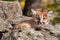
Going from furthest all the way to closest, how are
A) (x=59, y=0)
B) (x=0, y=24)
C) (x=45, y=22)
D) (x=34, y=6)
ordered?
1. (x=59, y=0)
2. (x=34, y=6)
3. (x=45, y=22)
4. (x=0, y=24)

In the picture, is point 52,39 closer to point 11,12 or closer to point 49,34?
point 49,34

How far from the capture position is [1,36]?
228 inches

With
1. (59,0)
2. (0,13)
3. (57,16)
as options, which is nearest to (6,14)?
(0,13)

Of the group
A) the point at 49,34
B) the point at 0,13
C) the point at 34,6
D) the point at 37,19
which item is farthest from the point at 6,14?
the point at 34,6

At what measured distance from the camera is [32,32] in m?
5.60

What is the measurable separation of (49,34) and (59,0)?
15727 millimetres

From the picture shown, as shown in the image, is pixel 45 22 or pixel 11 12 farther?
pixel 11 12

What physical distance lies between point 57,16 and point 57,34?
990 centimetres

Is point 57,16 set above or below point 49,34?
below

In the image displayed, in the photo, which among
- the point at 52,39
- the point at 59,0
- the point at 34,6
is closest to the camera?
the point at 52,39

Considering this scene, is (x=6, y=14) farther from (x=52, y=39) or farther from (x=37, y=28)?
(x=52, y=39)

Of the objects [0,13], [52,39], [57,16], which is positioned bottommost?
[57,16]

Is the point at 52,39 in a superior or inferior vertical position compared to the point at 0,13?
inferior

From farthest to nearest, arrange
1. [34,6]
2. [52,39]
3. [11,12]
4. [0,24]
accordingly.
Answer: [34,6]
[11,12]
[0,24]
[52,39]
